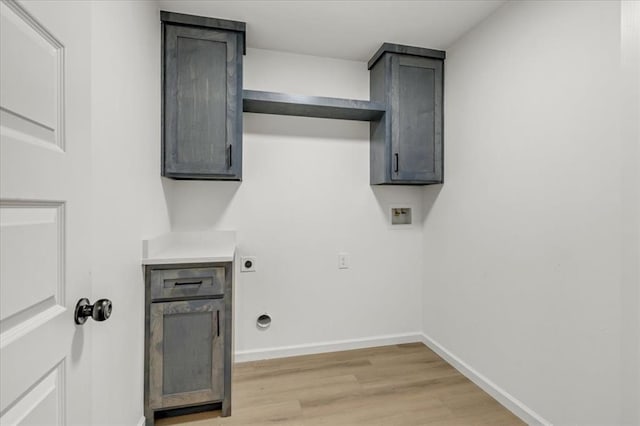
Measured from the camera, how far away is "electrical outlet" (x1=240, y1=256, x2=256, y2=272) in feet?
8.11

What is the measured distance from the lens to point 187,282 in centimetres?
176

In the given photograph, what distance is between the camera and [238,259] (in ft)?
8.07

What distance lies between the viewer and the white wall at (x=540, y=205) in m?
1.39

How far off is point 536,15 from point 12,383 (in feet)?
8.25

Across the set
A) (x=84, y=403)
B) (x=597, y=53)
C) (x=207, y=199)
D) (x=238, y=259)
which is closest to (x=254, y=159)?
(x=207, y=199)

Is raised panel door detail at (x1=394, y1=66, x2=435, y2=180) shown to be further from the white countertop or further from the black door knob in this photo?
the black door knob

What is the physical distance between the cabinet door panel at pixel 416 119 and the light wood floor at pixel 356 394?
1459 mm

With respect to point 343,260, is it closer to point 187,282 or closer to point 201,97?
point 187,282

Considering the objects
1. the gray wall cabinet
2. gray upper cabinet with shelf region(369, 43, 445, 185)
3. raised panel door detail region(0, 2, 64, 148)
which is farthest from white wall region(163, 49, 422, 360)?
raised panel door detail region(0, 2, 64, 148)

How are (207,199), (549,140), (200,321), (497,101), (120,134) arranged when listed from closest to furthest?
1. (120,134)
2. (549,140)
3. (200,321)
4. (497,101)
5. (207,199)

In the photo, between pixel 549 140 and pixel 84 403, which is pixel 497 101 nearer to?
pixel 549 140

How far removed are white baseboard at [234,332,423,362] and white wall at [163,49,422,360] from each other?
10 millimetres

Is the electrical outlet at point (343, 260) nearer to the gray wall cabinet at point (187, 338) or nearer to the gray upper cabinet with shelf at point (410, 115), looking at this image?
the gray upper cabinet with shelf at point (410, 115)

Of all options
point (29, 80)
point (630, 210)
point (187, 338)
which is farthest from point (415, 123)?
point (29, 80)
